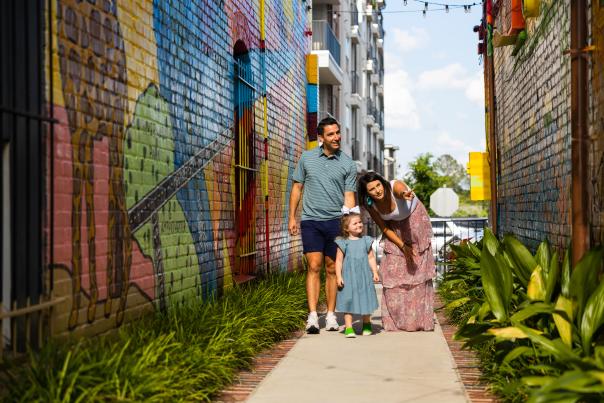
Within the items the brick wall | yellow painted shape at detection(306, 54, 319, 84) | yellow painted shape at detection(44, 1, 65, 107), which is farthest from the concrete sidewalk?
yellow painted shape at detection(306, 54, 319, 84)

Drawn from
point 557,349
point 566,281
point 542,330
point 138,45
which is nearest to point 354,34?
point 138,45

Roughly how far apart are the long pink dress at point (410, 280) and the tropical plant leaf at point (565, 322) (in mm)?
3486

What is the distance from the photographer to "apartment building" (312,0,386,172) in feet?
99.9

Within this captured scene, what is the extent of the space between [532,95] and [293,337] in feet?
12.5

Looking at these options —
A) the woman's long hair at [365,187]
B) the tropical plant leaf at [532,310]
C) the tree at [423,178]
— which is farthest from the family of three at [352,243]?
the tree at [423,178]

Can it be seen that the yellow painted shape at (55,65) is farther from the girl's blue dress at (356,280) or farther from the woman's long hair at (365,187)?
the girl's blue dress at (356,280)

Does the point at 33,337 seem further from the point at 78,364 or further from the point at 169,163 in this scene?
the point at 169,163

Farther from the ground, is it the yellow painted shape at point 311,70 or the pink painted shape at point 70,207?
the yellow painted shape at point 311,70

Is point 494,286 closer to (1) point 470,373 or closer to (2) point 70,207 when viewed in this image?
(1) point 470,373

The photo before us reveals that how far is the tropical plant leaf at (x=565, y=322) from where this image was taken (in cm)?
533

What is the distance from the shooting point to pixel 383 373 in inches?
259

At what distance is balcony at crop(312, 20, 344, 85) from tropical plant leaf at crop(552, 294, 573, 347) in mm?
23631

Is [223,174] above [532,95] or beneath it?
beneath

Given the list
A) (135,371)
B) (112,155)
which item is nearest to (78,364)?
(135,371)
